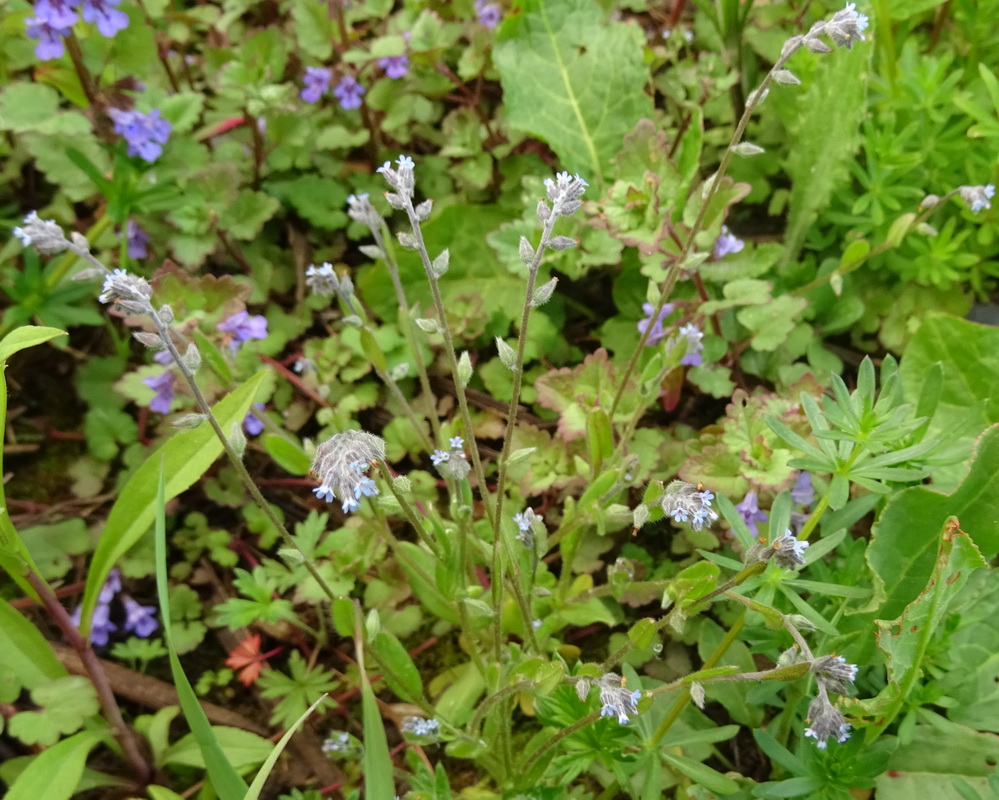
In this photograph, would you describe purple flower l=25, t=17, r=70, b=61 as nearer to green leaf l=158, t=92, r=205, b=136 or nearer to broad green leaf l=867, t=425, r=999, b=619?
green leaf l=158, t=92, r=205, b=136

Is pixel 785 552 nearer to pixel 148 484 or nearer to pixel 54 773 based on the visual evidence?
pixel 148 484

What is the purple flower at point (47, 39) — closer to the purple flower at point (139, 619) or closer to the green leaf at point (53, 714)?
the purple flower at point (139, 619)

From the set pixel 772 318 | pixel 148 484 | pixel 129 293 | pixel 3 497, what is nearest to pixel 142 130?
pixel 148 484

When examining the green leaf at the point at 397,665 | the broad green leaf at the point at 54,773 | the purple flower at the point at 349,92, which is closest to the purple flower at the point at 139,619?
the broad green leaf at the point at 54,773

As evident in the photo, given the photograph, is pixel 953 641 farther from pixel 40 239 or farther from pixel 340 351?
pixel 40 239

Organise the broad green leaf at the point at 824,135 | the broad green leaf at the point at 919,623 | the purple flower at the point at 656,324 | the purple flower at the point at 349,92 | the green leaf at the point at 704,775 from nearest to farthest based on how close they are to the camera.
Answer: the broad green leaf at the point at 919,623, the green leaf at the point at 704,775, the purple flower at the point at 656,324, the broad green leaf at the point at 824,135, the purple flower at the point at 349,92

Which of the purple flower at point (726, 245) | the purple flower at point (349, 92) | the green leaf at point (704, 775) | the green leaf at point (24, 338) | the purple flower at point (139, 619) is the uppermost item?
the purple flower at point (349, 92)
